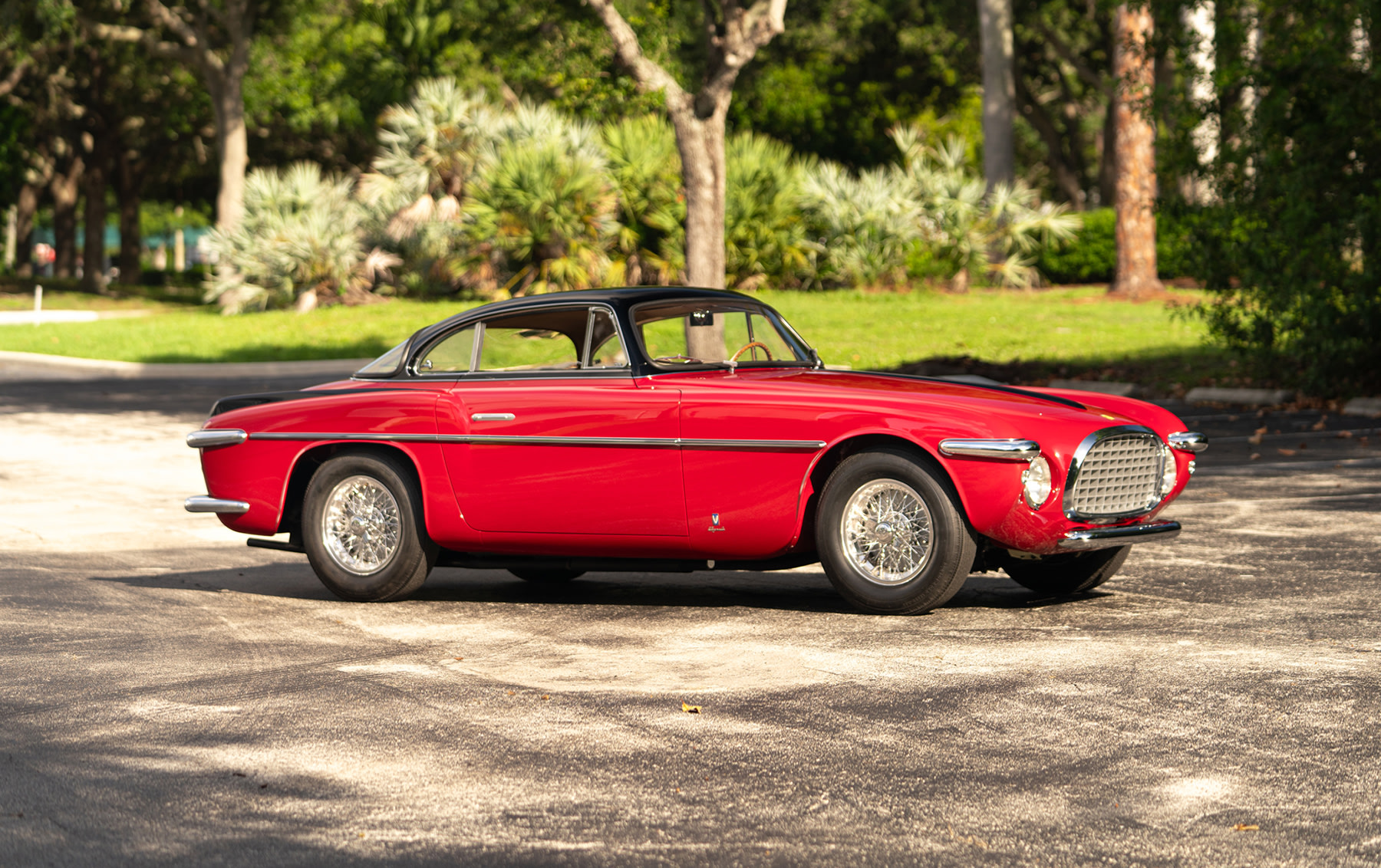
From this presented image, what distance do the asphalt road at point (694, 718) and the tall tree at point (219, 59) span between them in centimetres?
3176

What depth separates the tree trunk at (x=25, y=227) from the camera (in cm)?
Result: 6100

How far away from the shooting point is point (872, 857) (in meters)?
4.13

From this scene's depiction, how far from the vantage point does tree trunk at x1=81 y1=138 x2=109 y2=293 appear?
52.7 metres

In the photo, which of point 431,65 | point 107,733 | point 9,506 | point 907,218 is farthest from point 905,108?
point 107,733

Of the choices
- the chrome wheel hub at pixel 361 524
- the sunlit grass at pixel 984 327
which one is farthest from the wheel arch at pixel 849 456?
the sunlit grass at pixel 984 327

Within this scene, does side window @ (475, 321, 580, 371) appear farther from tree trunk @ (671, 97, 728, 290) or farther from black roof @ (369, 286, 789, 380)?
tree trunk @ (671, 97, 728, 290)

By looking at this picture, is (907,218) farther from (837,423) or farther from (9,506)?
(837,423)

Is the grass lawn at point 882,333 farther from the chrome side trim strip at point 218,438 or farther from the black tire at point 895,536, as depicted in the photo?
the chrome side trim strip at point 218,438

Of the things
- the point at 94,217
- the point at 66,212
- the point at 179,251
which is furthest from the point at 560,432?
the point at 179,251

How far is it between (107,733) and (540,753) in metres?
1.52

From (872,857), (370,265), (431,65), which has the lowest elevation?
(872,857)

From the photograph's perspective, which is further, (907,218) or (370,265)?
(370,265)

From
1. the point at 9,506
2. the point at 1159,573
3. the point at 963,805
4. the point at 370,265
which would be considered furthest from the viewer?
the point at 370,265

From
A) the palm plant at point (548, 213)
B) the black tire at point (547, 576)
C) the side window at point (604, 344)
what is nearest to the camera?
the side window at point (604, 344)
